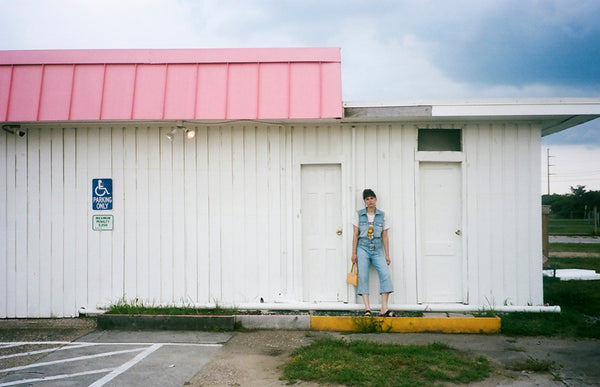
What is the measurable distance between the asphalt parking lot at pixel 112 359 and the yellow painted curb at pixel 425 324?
194 cm

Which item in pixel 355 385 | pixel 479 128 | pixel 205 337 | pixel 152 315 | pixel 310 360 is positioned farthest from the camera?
pixel 479 128

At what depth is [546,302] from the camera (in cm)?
799

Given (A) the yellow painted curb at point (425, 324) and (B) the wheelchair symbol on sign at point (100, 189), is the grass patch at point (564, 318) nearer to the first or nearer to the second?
(A) the yellow painted curb at point (425, 324)

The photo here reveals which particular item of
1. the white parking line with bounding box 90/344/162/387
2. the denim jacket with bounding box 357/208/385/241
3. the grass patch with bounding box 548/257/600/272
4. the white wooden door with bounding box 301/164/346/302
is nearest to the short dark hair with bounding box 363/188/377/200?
the denim jacket with bounding box 357/208/385/241

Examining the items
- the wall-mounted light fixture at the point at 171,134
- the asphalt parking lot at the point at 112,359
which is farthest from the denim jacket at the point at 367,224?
the wall-mounted light fixture at the point at 171,134

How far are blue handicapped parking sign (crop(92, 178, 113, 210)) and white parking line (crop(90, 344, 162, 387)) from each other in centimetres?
274

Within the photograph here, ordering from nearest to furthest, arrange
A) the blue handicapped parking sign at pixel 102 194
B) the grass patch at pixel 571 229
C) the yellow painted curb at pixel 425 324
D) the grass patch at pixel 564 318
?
the grass patch at pixel 564 318
the yellow painted curb at pixel 425 324
the blue handicapped parking sign at pixel 102 194
the grass patch at pixel 571 229

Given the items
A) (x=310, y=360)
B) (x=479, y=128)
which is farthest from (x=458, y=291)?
(x=310, y=360)

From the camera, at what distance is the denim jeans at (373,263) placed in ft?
24.0

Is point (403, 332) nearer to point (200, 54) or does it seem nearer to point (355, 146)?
point (355, 146)

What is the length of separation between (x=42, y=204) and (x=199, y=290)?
10.1ft

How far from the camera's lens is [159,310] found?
7.62 m

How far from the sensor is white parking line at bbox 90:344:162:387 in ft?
16.6

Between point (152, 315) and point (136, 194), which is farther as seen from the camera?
point (136, 194)
